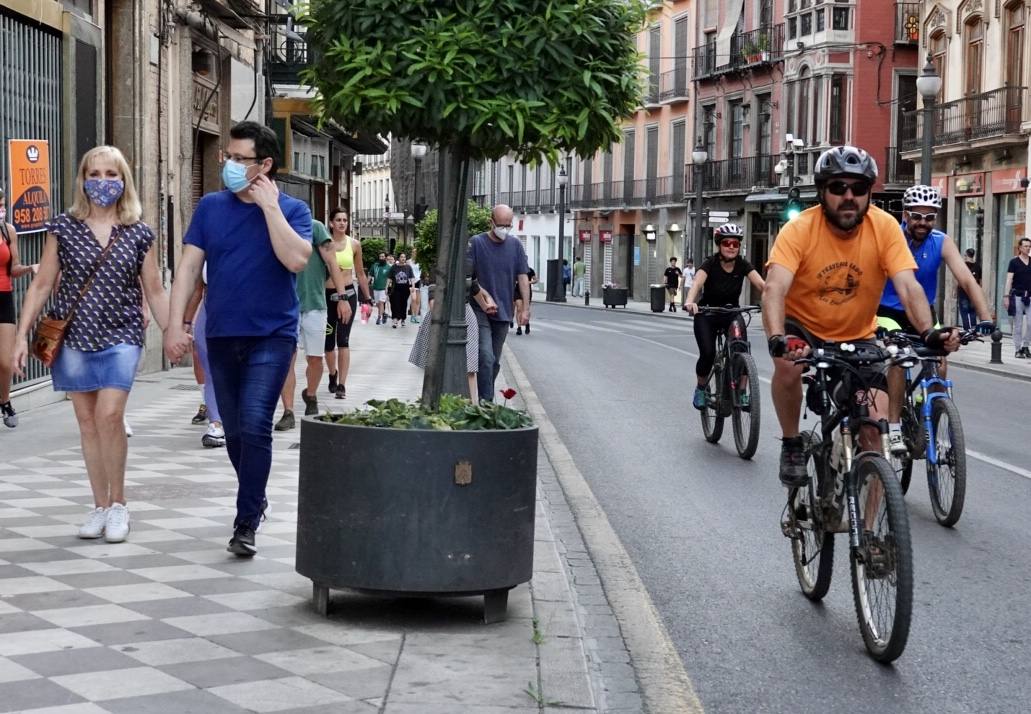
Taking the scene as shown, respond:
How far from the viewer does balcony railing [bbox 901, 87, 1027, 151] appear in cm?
3541

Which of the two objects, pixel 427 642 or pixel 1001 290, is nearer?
pixel 427 642

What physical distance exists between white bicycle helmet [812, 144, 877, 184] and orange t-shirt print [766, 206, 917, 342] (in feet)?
0.55

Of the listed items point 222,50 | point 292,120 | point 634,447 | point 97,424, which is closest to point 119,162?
point 97,424

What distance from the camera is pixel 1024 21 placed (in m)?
35.5

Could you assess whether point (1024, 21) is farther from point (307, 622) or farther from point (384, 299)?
point (307, 622)

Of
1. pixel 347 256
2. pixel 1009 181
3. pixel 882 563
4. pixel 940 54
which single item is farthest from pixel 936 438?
pixel 940 54

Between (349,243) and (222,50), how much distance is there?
8.75 metres

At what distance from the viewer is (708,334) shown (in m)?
12.9

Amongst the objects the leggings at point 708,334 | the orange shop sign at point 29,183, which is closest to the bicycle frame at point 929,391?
the leggings at point 708,334

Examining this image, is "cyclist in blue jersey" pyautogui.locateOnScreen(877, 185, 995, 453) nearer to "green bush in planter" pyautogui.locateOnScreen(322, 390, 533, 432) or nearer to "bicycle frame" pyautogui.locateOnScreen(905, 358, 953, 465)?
"bicycle frame" pyautogui.locateOnScreen(905, 358, 953, 465)

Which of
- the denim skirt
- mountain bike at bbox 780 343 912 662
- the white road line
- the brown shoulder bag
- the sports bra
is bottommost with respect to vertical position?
the white road line

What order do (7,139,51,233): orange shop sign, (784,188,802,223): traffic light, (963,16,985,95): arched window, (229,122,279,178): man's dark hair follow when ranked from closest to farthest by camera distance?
(229,122,279,178): man's dark hair, (7,139,51,233): orange shop sign, (963,16,985,95): arched window, (784,188,802,223): traffic light

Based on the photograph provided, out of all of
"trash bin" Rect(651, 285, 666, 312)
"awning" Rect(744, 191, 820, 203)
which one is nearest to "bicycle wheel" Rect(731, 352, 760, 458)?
"awning" Rect(744, 191, 820, 203)

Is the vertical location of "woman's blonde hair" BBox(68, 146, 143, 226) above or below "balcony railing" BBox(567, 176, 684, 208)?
below
